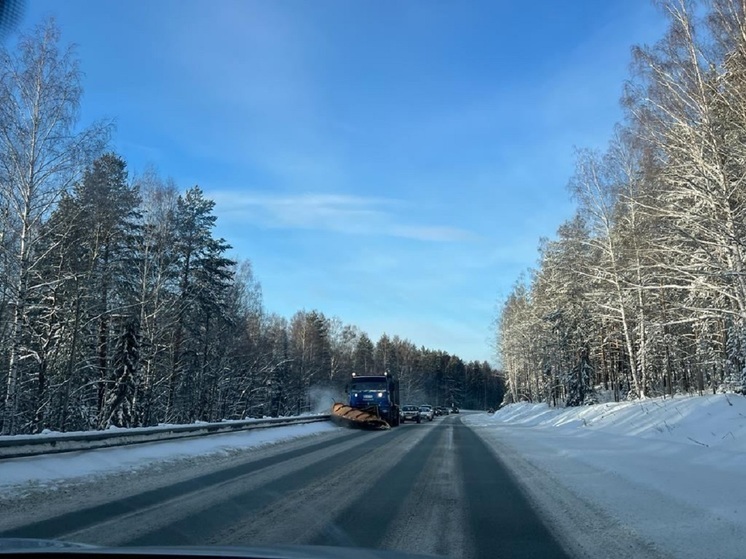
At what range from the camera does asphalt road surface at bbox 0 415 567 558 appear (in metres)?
6.35

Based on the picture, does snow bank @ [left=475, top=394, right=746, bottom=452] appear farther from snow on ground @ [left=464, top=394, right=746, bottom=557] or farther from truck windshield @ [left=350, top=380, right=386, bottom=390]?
truck windshield @ [left=350, top=380, right=386, bottom=390]

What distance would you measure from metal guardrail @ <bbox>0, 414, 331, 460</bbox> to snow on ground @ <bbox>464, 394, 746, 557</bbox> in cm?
975

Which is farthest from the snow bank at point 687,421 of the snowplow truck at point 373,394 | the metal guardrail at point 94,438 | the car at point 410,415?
the car at point 410,415

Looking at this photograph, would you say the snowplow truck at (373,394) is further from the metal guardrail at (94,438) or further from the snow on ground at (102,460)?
the snow on ground at (102,460)

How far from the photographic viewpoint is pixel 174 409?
42062 mm

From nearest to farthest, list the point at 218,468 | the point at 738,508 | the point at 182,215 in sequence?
1. the point at 738,508
2. the point at 218,468
3. the point at 182,215

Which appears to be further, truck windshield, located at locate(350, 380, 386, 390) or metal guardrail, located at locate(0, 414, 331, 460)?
truck windshield, located at locate(350, 380, 386, 390)

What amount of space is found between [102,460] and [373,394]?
78.6 ft

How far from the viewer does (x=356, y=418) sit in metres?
33.6

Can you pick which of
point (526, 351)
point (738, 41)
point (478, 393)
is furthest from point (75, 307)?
point (478, 393)

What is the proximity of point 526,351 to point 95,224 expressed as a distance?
50628mm

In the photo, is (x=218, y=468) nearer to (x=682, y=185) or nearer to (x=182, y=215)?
(x=682, y=185)

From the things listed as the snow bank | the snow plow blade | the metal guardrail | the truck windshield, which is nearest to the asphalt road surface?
the metal guardrail

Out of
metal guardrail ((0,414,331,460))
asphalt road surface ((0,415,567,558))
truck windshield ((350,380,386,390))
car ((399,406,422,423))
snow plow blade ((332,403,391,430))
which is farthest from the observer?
car ((399,406,422,423))
